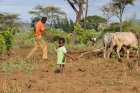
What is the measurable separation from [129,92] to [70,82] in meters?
1.61

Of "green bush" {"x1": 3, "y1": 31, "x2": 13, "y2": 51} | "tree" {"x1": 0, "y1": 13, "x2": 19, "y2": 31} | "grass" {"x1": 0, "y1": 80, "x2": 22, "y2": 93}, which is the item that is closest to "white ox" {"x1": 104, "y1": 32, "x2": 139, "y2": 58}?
"green bush" {"x1": 3, "y1": 31, "x2": 13, "y2": 51}

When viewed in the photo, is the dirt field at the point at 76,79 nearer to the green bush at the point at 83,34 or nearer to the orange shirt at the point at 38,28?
the orange shirt at the point at 38,28

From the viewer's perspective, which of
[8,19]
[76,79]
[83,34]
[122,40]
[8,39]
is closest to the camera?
[76,79]

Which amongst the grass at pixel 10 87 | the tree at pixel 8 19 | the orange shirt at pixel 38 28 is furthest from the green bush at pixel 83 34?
the tree at pixel 8 19

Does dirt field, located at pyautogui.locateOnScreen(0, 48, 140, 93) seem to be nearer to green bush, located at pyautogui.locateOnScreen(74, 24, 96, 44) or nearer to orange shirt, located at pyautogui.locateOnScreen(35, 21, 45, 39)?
orange shirt, located at pyautogui.locateOnScreen(35, 21, 45, 39)

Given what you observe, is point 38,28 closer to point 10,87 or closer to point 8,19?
point 10,87

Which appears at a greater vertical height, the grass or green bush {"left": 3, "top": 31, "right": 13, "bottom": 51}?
green bush {"left": 3, "top": 31, "right": 13, "bottom": 51}

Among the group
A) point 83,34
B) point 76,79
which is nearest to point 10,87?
point 76,79

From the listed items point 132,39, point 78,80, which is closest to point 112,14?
point 132,39

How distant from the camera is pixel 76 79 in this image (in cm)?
1110

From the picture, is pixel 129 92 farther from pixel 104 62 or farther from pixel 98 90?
pixel 104 62

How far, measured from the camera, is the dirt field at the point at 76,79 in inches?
Answer: 378

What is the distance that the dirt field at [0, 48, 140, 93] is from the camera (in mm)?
9609

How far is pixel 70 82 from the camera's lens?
34.6 ft
